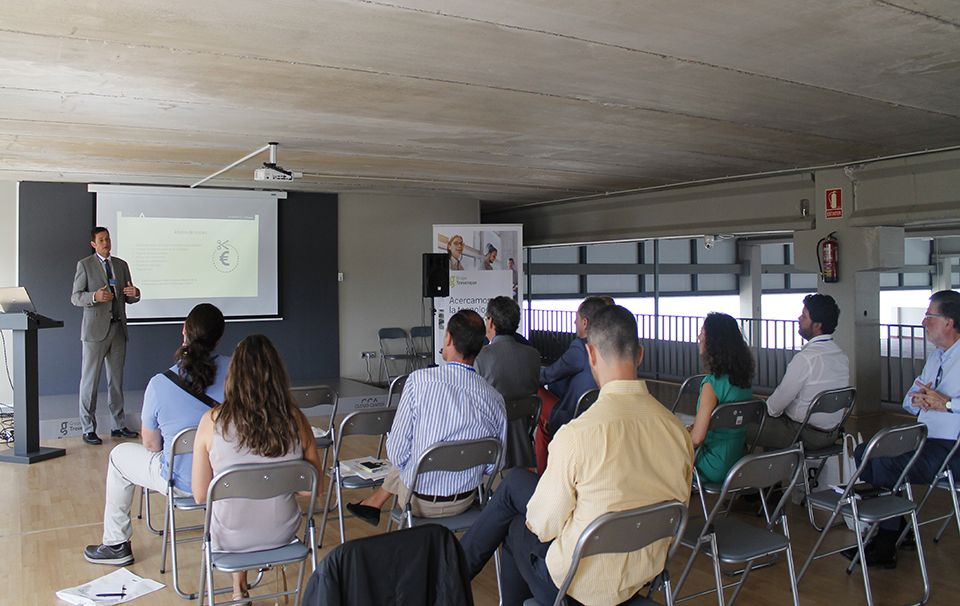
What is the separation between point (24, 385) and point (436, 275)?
4.80 m

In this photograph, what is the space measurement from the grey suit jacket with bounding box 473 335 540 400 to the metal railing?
160 inches

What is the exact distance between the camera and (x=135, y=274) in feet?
29.9

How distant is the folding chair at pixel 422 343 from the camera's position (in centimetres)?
1085

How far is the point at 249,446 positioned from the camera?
9.55 feet

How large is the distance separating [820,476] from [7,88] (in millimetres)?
5401

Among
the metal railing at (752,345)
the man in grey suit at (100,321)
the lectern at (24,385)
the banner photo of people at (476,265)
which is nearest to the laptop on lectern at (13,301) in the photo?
the lectern at (24,385)

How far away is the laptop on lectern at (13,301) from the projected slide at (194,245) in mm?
2696

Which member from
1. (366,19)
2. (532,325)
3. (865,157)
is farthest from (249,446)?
(532,325)

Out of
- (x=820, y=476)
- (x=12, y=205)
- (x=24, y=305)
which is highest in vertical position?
(x=12, y=205)

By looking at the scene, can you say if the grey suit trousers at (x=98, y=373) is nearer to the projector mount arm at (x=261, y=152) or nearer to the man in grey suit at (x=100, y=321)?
the man in grey suit at (x=100, y=321)

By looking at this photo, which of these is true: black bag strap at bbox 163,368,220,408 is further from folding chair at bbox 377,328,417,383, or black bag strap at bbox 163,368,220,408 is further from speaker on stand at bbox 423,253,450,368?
folding chair at bbox 377,328,417,383

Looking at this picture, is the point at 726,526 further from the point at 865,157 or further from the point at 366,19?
the point at 865,157

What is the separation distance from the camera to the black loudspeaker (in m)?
9.57

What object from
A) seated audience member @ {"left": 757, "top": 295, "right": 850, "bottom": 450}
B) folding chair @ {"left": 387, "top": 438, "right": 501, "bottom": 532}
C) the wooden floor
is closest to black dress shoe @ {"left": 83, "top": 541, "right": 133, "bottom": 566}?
the wooden floor
